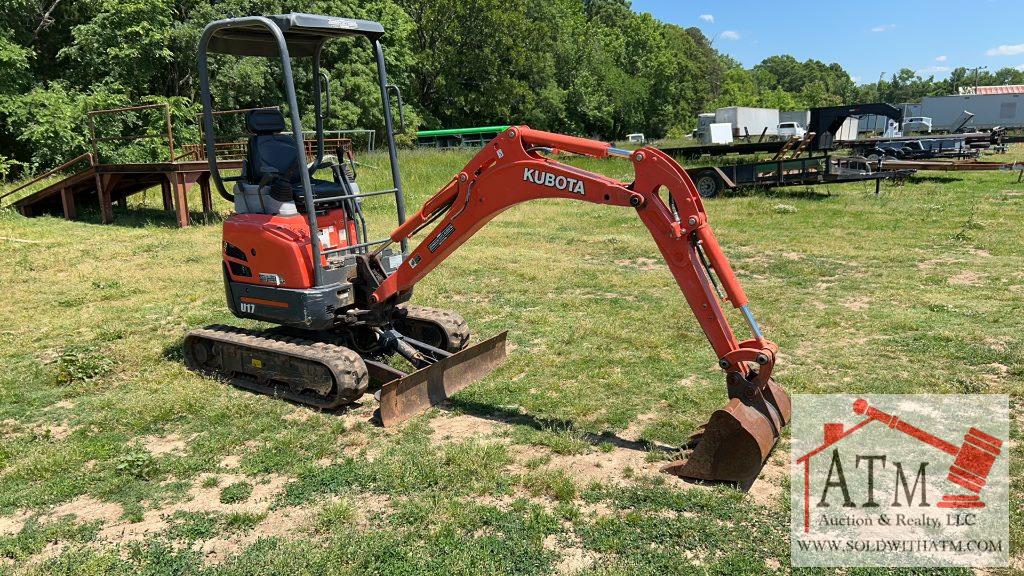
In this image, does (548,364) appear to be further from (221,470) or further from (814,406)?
(221,470)

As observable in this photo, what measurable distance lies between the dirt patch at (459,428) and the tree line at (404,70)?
532 centimetres

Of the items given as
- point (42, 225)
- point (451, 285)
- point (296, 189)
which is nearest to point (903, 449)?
point (296, 189)

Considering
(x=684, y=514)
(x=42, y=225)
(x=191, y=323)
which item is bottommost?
(x=684, y=514)

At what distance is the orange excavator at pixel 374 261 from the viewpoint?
16.2 feet

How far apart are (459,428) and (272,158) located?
316 centimetres

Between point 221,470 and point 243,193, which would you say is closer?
point 221,470

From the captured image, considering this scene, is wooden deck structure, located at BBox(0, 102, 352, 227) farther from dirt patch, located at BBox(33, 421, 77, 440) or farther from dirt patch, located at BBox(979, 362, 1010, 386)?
dirt patch, located at BBox(979, 362, 1010, 386)

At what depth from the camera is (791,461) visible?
16.8 feet

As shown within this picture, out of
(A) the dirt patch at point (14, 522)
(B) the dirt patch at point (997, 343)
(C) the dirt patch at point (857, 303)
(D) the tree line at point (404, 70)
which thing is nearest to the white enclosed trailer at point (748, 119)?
(D) the tree line at point (404, 70)

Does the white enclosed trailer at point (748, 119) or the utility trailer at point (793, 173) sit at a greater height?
the white enclosed trailer at point (748, 119)

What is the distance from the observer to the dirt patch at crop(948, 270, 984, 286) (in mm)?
10201

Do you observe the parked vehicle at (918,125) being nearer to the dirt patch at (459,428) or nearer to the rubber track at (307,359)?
the dirt patch at (459,428)

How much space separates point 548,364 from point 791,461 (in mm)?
2809

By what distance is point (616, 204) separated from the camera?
17.3 ft
